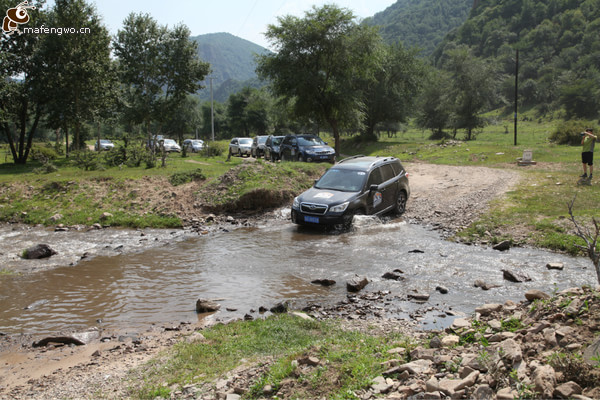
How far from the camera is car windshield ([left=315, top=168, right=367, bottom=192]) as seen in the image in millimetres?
13664

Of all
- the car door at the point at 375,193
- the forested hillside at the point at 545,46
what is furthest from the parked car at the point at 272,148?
the forested hillside at the point at 545,46

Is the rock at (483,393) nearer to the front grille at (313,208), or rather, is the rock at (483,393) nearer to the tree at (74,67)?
the front grille at (313,208)

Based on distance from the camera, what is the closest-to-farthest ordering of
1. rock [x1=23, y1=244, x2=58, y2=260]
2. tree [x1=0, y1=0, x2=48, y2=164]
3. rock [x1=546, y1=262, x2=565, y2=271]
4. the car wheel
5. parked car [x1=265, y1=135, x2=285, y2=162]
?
1. rock [x1=546, y1=262, x2=565, y2=271]
2. rock [x1=23, y1=244, x2=58, y2=260]
3. the car wheel
4. tree [x1=0, y1=0, x2=48, y2=164]
5. parked car [x1=265, y1=135, x2=285, y2=162]

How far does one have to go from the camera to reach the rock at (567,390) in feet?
11.5

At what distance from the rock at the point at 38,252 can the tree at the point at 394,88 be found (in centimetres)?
3212

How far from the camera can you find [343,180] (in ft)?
45.9

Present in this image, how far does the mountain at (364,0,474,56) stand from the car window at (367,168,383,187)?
14268 centimetres

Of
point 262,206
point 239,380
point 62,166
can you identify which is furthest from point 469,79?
point 239,380

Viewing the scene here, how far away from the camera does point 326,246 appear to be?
1184cm

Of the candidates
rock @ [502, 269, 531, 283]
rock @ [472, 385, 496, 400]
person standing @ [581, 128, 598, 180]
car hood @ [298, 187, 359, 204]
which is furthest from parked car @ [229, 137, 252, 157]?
rock @ [472, 385, 496, 400]

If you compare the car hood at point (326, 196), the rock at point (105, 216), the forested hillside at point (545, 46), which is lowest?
the rock at point (105, 216)

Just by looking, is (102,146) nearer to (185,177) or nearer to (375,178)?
(185,177)

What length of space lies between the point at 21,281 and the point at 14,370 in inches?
170

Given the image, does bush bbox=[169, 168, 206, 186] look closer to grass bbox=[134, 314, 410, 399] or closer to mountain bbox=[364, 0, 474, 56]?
grass bbox=[134, 314, 410, 399]
